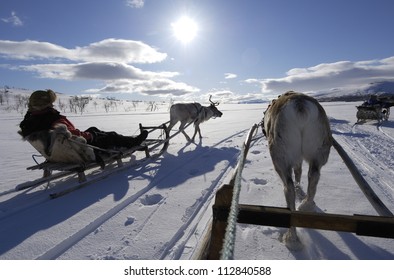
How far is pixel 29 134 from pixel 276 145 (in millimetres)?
3865

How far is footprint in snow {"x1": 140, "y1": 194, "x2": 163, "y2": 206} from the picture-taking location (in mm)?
4295

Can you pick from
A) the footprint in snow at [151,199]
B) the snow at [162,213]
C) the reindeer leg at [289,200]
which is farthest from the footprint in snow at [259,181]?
the reindeer leg at [289,200]

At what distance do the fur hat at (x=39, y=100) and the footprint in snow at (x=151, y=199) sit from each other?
2280 mm

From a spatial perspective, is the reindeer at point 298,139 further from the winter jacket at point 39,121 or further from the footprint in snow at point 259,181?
the winter jacket at point 39,121

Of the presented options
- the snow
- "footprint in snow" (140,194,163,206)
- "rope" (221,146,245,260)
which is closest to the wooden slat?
"rope" (221,146,245,260)

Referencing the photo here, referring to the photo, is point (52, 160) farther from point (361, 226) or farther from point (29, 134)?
point (361, 226)

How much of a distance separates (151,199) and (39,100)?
247cm

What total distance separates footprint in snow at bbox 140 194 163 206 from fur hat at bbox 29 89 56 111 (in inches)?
89.8

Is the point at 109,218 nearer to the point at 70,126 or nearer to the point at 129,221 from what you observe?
the point at 129,221

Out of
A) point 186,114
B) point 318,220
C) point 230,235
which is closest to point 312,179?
point 318,220

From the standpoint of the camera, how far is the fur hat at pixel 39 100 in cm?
468

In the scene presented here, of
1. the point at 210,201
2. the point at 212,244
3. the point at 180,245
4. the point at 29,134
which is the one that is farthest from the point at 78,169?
the point at 212,244

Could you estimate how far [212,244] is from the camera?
1669 mm

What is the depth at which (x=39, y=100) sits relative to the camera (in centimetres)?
470
